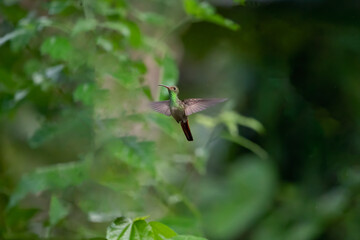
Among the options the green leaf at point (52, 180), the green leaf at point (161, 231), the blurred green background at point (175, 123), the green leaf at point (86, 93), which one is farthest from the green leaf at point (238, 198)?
the green leaf at point (161, 231)

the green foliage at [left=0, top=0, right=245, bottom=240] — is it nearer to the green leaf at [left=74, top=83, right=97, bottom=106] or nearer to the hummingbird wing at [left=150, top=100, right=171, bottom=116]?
the green leaf at [left=74, top=83, right=97, bottom=106]

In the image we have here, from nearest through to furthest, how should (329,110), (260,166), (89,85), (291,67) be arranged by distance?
(89,85) → (291,67) → (329,110) → (260,166)

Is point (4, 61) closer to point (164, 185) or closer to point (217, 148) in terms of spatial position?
point (164, 185)

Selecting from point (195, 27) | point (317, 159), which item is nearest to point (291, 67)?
point (317, 159)

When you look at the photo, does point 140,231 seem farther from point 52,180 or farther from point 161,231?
point 52,180

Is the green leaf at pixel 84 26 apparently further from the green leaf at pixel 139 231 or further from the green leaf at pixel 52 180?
the green leaf at pixel 139 231
